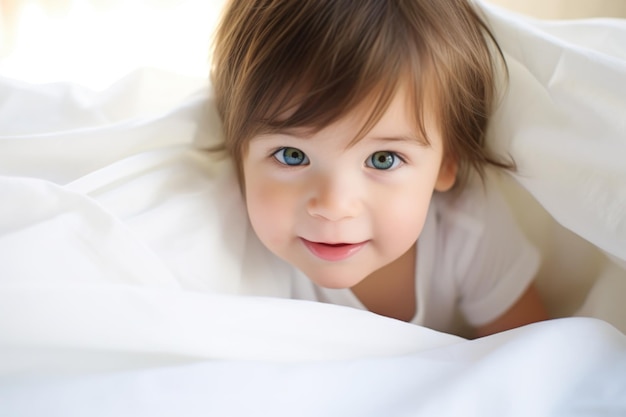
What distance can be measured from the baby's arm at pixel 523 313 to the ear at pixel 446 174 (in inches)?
7.4

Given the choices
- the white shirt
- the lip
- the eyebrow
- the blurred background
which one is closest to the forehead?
the eyebrow

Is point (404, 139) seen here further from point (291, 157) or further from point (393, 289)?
point (393, 289)

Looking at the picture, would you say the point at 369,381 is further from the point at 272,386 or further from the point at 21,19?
the point at 21,19

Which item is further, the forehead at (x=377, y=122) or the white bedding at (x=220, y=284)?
the forehead at (x=377, y=122)

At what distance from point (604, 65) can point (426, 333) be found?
0.32m

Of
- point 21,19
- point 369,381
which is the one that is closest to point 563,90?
point 369,381

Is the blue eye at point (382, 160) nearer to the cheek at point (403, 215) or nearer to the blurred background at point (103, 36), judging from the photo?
the cheek at point (403, 215)

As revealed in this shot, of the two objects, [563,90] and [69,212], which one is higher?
[563,90]

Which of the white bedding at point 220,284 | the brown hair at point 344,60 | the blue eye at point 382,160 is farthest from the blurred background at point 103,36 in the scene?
the blue eye at point 382,160

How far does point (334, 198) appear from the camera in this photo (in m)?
0.67

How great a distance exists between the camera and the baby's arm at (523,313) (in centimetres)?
88

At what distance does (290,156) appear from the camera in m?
0.70

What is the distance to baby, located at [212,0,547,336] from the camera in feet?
2.05

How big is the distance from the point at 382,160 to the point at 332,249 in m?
0.11
